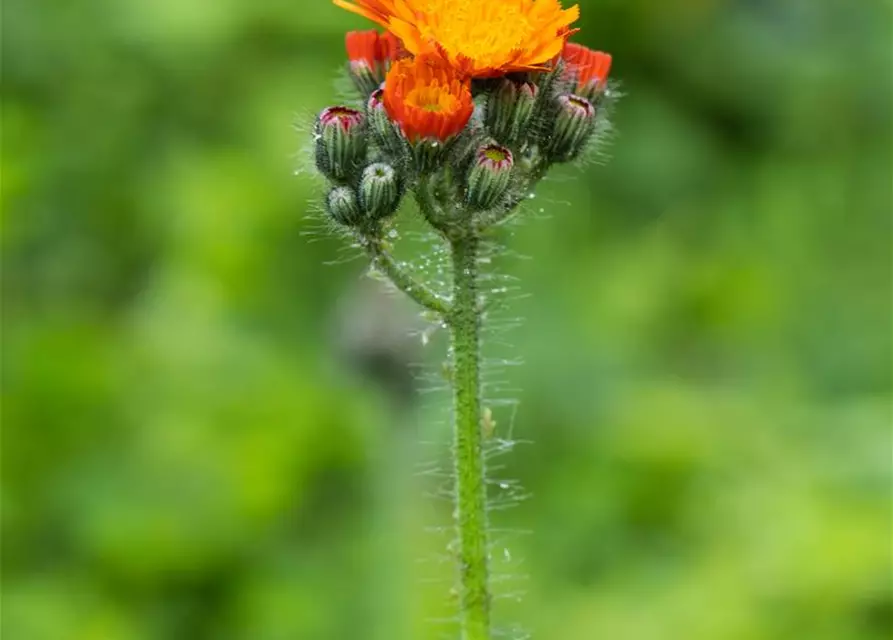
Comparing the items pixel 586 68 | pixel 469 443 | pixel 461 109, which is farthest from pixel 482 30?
pixel 469 443

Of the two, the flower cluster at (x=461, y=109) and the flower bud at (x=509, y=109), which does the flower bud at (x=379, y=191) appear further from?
the flower bud at (x=509, y=109)

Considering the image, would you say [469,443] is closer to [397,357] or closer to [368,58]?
[368,58]

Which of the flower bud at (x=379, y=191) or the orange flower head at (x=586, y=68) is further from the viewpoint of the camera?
the orange flower head at (x=586, y=68)

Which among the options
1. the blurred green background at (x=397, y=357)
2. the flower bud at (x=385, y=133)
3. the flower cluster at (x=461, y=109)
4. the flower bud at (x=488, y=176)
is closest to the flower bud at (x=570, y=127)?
the flower cluster at (x=461, y=109)

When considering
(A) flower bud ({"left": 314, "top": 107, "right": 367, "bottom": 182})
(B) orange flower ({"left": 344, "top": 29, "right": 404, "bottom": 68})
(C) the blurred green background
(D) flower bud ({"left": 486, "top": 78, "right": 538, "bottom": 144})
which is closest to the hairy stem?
(A) flower bud ({"left": 314, "top": 107, "right": 367, "bottom": 182})

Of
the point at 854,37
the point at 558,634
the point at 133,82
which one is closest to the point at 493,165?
the point at 558,634

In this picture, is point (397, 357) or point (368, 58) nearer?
point (368, 58)
